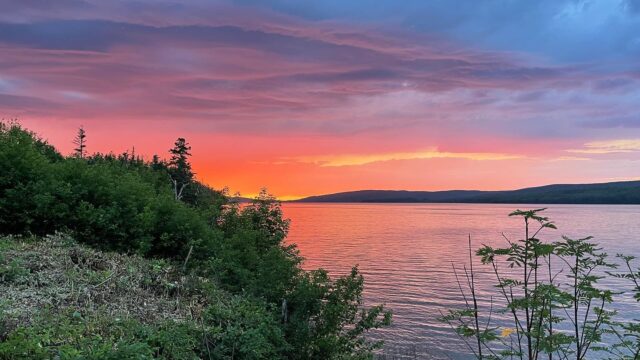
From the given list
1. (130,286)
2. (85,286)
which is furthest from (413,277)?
(85,286)

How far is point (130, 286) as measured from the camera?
8.73 metres

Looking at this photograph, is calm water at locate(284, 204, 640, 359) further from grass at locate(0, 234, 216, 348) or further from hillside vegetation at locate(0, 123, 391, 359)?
grass at locate(0, 234, 216, 348)

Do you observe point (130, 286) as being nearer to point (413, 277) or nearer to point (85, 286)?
point (85, 286)

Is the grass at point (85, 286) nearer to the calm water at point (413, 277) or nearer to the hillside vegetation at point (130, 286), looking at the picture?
the hillside vegetation at point (130, 286)

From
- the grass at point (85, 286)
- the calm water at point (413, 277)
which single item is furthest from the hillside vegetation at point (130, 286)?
the calm water at point (413, 277)

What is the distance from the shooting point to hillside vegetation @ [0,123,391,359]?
258 inches

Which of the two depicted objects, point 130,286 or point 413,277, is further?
point 413,277

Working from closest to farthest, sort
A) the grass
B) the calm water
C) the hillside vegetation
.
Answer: the hillside vegetation < the grass < the calm water

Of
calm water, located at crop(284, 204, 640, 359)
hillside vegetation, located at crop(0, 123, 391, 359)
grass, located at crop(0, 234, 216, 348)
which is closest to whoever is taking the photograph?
hillside vegetation, located at crop(0, 123, 391, 359)

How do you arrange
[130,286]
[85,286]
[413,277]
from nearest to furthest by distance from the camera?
[85,286] → [130,286] → [413,277]

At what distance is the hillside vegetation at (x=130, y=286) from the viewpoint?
656 centimetres

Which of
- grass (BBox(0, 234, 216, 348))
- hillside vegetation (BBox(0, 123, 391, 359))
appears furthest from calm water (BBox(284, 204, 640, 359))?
grass (BBox(0, 234, 216, 348))

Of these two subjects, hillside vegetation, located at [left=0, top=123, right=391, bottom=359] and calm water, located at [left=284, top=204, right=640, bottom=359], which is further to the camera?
calm water, located at [left=284, top=204, right=640, bottom=359]

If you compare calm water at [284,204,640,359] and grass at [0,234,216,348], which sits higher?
grass at [0,234,216,348]
